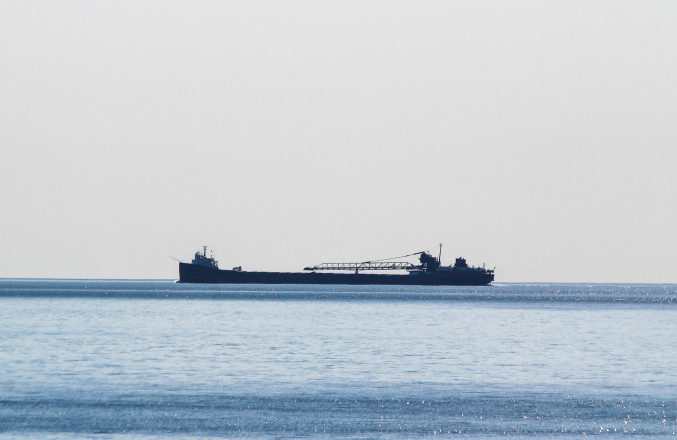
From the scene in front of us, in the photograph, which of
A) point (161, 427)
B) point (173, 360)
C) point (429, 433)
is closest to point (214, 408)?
point (161, 427)

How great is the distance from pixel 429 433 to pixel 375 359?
22125mm

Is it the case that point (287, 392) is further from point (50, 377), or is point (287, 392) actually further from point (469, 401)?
point (50, 377)

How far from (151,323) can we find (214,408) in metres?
52.3

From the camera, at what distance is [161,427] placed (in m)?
32.3

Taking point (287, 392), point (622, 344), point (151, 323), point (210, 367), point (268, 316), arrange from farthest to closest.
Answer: point (268, 316), point (151, 323), point (622, 344), point (210, 367), point (287, 392)

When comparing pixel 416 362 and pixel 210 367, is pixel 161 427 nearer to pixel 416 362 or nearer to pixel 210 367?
pixel 210 367

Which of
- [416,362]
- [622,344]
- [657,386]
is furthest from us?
[622,344]

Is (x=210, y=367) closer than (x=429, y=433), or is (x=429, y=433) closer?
(x=429, y=433)

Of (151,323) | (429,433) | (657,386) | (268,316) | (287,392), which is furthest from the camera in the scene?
(268,316)

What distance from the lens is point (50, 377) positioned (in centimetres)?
4488

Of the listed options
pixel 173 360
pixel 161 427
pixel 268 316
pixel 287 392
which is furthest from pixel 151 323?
pixel 161 427

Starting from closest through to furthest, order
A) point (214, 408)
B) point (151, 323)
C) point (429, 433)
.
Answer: point (429, 433), point (214, 408), point (151, 323)

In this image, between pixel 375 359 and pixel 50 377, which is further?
pixel 375 359

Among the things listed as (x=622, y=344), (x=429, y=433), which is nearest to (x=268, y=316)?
(x=622, y=344)
